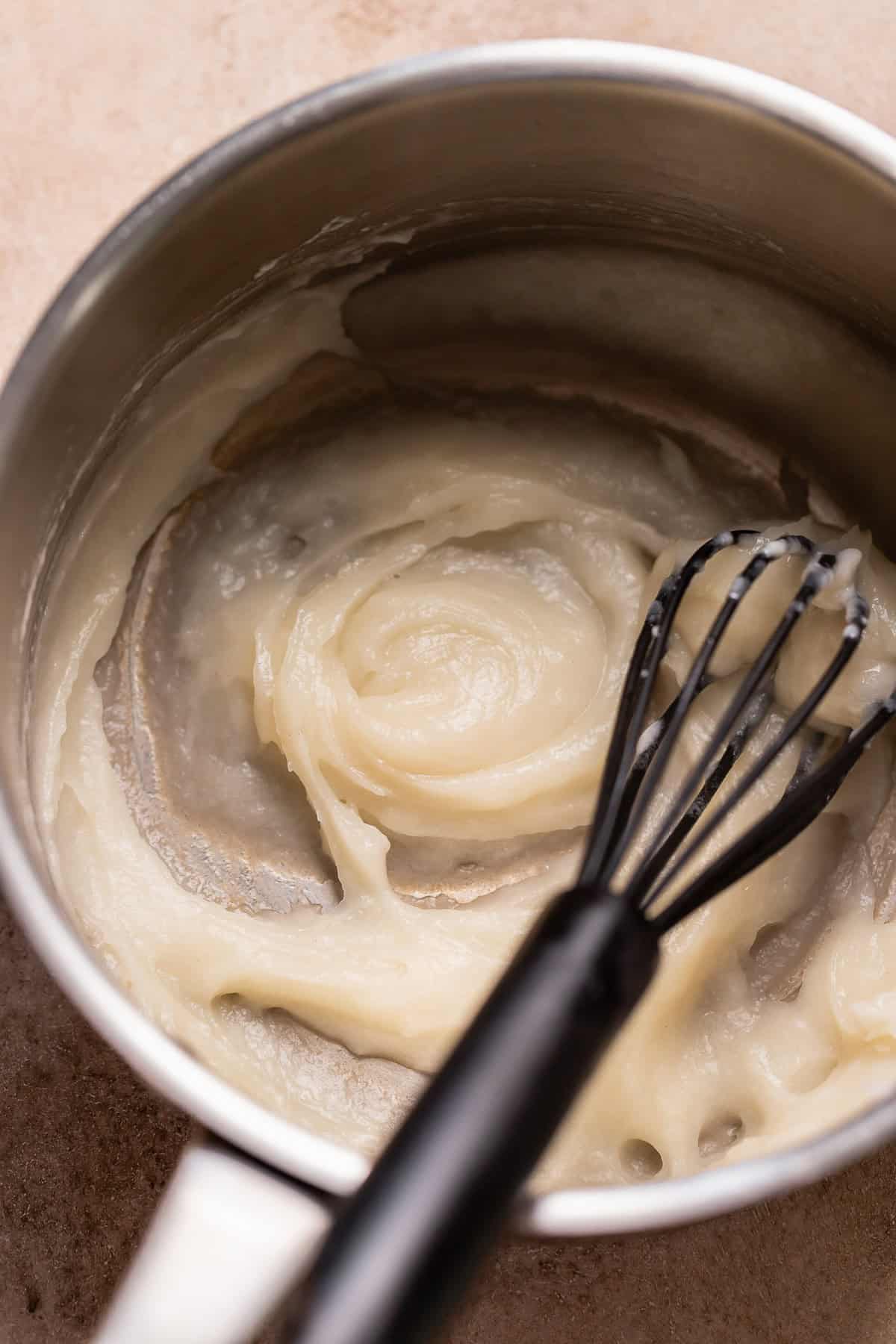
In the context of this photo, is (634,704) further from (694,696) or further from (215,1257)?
(215,1257)

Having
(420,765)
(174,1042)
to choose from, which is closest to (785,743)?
(420,765)

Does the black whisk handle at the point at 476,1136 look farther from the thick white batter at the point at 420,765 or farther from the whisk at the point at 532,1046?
the thick white batter at the point at 420,765

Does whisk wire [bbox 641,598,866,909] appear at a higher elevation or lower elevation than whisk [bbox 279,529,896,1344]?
higher

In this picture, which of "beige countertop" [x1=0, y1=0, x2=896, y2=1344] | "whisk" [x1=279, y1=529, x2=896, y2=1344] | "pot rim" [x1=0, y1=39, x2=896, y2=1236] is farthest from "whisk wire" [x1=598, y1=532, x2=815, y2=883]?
"beige countertop" [x1=0, y1=0, x2=896, y2=1344]

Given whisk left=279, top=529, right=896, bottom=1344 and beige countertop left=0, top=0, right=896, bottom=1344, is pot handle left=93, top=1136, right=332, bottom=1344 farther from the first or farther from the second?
beige countertop left=0, top=0, right=896, bottom=1344

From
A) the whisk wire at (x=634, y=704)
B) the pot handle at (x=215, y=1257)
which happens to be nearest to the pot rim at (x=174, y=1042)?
the pot handle at (x=215, y=1257)

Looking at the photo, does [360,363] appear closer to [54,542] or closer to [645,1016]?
[54,542]

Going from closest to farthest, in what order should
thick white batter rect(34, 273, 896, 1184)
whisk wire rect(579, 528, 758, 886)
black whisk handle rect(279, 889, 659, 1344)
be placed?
black whisk handle rect(279, 889, 659, 1344) → whisk wire rect(579, 528, 758, 886) → thick white batter rect(34, 273, 896, 1184)
